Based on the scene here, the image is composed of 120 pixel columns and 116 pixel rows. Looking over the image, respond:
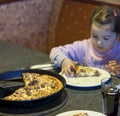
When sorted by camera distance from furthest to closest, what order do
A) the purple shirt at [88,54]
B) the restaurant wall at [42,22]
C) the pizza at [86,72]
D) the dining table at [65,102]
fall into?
the restaurant wall at [42,22]
the purple shirt at [88,54]
the pizza at [86,72]
the dining table at [65,102]

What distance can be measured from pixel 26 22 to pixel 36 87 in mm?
2199

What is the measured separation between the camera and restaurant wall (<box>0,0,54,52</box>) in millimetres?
3365

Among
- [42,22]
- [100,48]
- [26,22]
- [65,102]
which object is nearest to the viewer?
[65,102]

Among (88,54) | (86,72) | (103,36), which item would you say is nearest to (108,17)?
(103,36)

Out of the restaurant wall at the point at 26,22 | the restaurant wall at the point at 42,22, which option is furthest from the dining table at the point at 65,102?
the restaurant wall at the point at 26,22

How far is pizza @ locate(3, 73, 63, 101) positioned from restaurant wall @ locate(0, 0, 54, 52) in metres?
1.91

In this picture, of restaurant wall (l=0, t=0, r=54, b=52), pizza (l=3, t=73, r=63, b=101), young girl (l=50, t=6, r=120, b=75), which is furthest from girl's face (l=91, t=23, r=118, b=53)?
restaurant wall (l=0, t=0, r=54, b=52)

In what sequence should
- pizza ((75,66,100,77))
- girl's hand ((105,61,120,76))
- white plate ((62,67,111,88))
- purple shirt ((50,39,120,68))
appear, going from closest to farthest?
white plate ((62,67,111,88)) → pizza ((75,66,100,77)) → girl's hand ((105,61,120,76)) → purple shirt ((50,39,120,68))

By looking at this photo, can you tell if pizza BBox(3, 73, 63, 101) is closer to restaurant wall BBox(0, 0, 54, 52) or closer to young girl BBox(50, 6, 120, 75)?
young girl BBox(50, 6, 120, 75)

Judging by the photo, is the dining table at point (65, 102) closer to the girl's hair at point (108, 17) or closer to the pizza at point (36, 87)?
the pizza at point (36, 87)

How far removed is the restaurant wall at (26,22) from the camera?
3365mm

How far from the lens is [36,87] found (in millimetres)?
1429

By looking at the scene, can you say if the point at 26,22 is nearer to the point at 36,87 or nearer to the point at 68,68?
the point at 68,68

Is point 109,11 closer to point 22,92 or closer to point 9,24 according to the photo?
point 22,92
